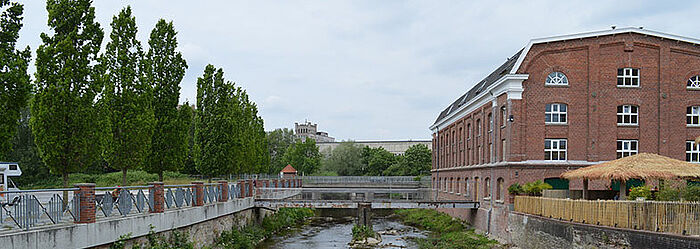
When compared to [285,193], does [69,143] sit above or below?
above

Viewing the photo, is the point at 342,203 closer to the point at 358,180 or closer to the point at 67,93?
the point at 67,93

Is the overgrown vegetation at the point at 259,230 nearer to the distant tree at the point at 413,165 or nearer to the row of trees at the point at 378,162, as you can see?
the distant tree at the point at 413,165

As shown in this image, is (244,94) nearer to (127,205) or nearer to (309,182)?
(309,182)

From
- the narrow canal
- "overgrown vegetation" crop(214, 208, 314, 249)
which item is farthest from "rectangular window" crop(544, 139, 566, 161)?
"overgrown vegetation" crop(214, 208, 314, 249)

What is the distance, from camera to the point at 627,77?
2773cm

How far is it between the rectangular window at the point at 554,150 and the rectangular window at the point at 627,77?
4.23 m

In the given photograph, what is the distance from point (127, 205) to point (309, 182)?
43.2 meters

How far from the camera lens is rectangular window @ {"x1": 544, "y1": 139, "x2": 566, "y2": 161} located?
27.4 meters

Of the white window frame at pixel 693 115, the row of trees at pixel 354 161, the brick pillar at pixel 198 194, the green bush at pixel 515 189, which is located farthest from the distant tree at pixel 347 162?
the brick pillar at pixel 198 194

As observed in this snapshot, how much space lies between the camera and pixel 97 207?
15312mm

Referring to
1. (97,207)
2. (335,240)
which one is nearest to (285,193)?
(335,240)

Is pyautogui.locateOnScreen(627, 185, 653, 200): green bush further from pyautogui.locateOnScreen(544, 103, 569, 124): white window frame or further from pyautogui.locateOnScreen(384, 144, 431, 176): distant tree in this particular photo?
pyautogui.locateOnScreen(384, 144, 431, 176): distant tree

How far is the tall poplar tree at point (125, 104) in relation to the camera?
73.7 ft

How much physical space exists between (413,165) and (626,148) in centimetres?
5281
